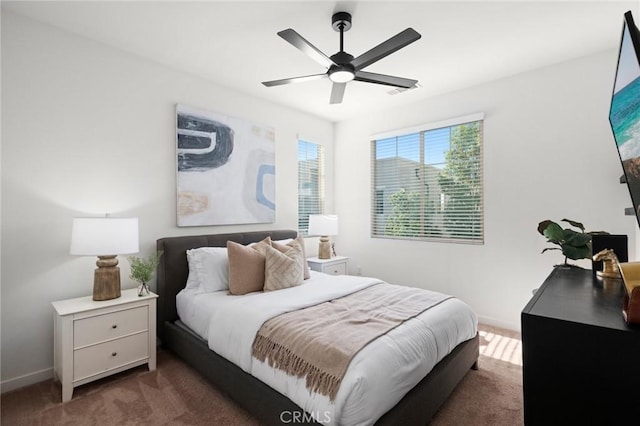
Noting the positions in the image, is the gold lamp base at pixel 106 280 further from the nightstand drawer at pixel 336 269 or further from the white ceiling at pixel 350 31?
the nightstand drawer at pixel 336 269

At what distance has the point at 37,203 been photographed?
7.61 feet

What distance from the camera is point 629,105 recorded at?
96cm

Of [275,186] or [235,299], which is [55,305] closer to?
[235,299]

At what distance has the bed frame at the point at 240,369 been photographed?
5.32 ft

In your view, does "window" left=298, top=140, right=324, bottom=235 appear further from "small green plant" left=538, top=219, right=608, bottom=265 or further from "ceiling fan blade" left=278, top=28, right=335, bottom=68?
"small green plant" left=538, top=219, right=608, bottom=265

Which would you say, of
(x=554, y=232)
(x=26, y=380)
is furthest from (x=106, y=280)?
(x=554, y=232)

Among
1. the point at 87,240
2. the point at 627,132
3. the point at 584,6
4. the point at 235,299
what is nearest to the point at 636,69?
the point at 627,132

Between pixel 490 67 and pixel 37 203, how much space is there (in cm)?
421

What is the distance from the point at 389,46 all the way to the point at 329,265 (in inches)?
109

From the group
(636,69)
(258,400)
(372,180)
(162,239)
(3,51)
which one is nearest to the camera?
(636,69)

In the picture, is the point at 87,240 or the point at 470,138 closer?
the point at 87,240

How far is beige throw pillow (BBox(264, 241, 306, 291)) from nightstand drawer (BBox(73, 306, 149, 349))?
100 cm

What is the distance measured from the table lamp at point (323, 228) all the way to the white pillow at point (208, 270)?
4.97ft

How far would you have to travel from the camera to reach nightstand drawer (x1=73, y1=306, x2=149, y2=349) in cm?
214
